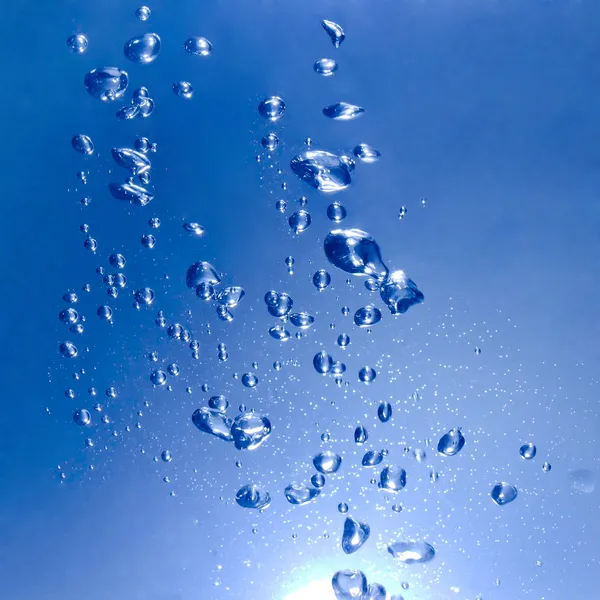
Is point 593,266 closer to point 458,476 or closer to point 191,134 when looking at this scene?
point 458,476

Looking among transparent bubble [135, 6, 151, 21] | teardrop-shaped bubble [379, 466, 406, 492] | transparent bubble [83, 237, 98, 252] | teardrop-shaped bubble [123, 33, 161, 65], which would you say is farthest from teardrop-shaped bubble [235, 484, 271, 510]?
transparent bubble [135, 6, 151, 21]

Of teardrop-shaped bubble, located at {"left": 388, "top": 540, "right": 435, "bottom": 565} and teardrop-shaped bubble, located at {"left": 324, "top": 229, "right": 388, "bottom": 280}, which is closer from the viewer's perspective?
teardrop-shaped bubble, located at {"left": 324, "top": 229, "right": 388, "bottom": 280}

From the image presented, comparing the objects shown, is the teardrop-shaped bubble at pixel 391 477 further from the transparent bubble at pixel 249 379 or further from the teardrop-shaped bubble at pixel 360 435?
the transparent bubble at pixel 249 379

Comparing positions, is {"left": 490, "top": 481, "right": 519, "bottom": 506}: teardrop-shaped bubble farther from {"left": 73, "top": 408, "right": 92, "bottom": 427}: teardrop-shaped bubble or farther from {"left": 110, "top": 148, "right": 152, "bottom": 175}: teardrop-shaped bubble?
{"left": 110, "top": 148, "right": 152, "bottom": 175}: teardrop-shaped bubble

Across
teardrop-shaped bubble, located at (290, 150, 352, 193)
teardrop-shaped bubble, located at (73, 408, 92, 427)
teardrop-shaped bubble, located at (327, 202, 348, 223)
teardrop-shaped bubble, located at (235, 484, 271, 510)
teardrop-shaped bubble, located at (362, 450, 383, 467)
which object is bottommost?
teardrop-shaped bubble, located at (235, 484, 271, 510)

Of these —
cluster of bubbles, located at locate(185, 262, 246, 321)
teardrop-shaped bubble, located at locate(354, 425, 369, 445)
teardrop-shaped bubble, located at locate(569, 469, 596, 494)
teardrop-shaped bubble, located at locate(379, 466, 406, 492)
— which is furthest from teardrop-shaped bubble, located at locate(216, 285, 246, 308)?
teardrop-shaped bubble, located at locate(569, 469, 596, 494)

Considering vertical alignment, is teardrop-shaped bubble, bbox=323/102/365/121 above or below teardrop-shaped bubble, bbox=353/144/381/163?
above

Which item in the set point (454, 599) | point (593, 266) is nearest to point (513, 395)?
point (593, 266)

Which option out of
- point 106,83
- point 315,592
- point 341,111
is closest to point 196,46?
point 106,83
